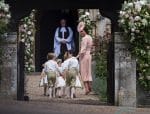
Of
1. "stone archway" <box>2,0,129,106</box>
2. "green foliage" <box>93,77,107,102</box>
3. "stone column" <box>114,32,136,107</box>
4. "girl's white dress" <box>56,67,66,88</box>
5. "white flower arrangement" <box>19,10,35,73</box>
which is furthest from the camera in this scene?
"white flower arrangement" <box>19,10,35,73</box>

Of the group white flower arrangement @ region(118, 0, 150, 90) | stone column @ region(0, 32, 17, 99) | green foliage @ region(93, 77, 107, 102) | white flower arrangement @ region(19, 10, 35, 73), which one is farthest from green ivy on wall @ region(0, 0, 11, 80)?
white flower arrangement @ region(19, 10, 35, 73)

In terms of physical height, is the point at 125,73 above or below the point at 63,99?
above

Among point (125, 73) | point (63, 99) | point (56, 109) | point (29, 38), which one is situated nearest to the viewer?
point (56, 109)

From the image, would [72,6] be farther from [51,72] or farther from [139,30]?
[51,72]

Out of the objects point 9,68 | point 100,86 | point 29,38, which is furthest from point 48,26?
point 9,68

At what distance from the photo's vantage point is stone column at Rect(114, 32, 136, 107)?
17234 mm

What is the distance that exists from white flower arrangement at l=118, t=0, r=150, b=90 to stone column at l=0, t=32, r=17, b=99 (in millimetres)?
2546

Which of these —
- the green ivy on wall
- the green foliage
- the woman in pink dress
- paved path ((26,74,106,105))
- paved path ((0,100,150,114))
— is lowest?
paved path ((0,100,150,114))

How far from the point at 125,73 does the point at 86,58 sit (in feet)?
11.4

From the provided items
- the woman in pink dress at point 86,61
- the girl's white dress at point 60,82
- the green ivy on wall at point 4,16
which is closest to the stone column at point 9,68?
the green ivy on wall at point 4,16

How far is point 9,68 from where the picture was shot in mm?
→ 17391

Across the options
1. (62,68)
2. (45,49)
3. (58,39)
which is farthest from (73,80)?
(45,49)

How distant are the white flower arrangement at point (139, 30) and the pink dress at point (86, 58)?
11.4 feet

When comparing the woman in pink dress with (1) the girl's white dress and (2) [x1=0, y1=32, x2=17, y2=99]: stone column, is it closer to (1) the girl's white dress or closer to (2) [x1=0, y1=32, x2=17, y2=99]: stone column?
(1) the girl's white dress
